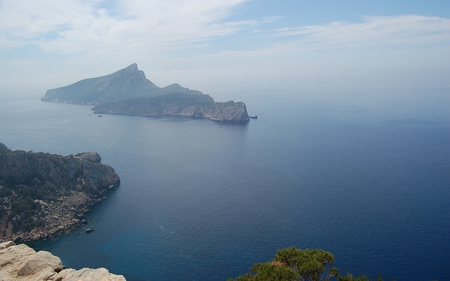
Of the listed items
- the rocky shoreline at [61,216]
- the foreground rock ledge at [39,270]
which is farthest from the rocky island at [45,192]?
the foreground rock ledge at [39,270]

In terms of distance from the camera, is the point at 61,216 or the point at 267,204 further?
the point at 267,204

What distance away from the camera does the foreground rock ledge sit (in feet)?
61.8

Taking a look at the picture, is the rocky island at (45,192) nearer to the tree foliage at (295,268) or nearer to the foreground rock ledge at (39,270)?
the foreground rock ledge at (39,270)

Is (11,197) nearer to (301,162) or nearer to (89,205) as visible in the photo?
(89,205)

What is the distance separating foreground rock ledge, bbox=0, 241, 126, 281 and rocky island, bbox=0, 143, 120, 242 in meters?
48.2

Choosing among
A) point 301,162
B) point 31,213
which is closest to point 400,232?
point 301,162

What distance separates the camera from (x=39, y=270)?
19.6 meters

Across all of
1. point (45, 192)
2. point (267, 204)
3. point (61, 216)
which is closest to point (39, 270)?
point (61, 216)

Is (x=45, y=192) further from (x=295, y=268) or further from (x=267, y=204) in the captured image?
(x=295, y=268)

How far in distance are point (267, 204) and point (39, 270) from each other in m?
56.3

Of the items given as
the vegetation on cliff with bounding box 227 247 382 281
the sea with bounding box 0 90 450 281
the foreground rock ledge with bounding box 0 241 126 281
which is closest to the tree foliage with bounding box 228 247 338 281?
the vegetation on cliff with bounding box 227 247 382 281

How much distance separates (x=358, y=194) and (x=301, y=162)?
28921 mm

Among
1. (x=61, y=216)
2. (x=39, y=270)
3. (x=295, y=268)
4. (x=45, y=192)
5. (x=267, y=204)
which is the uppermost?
(x=39, y=270)

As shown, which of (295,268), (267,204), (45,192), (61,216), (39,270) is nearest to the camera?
(39,270)
